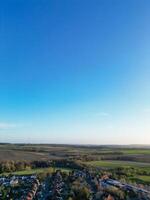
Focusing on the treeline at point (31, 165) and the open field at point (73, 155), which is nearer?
→ the treeline at point (31, 165)

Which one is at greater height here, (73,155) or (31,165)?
(73,155)

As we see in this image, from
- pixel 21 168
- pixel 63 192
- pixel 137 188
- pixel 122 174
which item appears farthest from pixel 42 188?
pixel 21 168

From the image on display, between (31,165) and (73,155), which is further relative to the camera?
(73,155)

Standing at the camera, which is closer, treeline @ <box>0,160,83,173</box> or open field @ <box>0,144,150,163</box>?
treeline @ <box>0,160,83,173</box>

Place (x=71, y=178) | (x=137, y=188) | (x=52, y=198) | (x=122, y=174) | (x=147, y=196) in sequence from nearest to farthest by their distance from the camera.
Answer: (x=52, y=198), (x=147, y=196), (x=137, y=188), (x=71, y=178), (x=122, y=174)

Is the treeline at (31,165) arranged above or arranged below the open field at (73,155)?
below

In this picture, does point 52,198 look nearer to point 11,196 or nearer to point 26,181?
point 11,196

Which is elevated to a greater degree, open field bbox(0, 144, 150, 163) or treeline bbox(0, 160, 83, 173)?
open field bbox(0, 144, 150, 163)

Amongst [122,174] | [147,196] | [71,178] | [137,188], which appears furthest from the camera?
[122,174]
